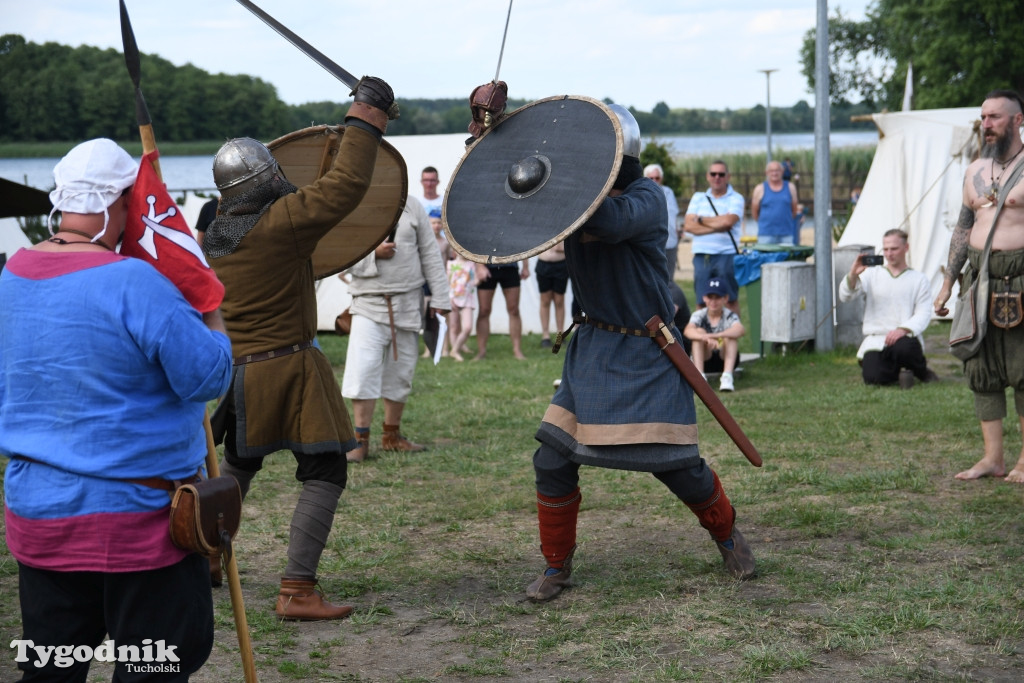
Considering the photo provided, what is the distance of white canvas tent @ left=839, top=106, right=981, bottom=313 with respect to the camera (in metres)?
11.8

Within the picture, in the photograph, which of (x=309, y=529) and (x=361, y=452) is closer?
(x=309, y=529)

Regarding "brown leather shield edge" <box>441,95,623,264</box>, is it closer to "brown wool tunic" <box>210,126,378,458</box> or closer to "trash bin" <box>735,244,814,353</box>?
"brown wool tunic" <box>210,126,378,458</box>

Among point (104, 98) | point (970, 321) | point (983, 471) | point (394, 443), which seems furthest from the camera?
point (394, 443)

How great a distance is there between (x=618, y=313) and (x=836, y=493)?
2124 millimetres

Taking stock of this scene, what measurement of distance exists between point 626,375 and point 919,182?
9.28 meters

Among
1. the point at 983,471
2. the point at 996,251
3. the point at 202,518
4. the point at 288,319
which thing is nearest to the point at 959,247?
the point at 996,251

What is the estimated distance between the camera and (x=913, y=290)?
8.62 metres

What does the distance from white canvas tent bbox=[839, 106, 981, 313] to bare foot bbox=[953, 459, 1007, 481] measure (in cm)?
647

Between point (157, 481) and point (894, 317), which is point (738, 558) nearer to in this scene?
point (157, 481)

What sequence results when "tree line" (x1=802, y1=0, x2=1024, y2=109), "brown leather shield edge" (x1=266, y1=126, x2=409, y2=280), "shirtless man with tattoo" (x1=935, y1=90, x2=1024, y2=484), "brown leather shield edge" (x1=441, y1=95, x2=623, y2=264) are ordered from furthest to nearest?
1. "tree line" (x1=802, y1=0, x2=1024, y2=109)
2. "shirtless man with tattoo" (x1=935, y1=90, x2=1024, y2=484)
3. "brown leather shield edge" (x1=266, y1=126, x2=409, y2=280)
4. "brown leather shield edge" (x1=441, y1=95, x2=623, y2=264)

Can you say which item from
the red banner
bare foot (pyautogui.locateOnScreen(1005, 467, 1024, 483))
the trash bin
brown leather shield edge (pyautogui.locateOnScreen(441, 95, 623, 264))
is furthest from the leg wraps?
the trash bin

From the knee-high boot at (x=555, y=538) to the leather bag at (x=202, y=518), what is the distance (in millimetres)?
1798

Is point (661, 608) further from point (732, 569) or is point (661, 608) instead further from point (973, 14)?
point (973, 14)

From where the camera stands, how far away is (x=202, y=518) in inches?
95.7
